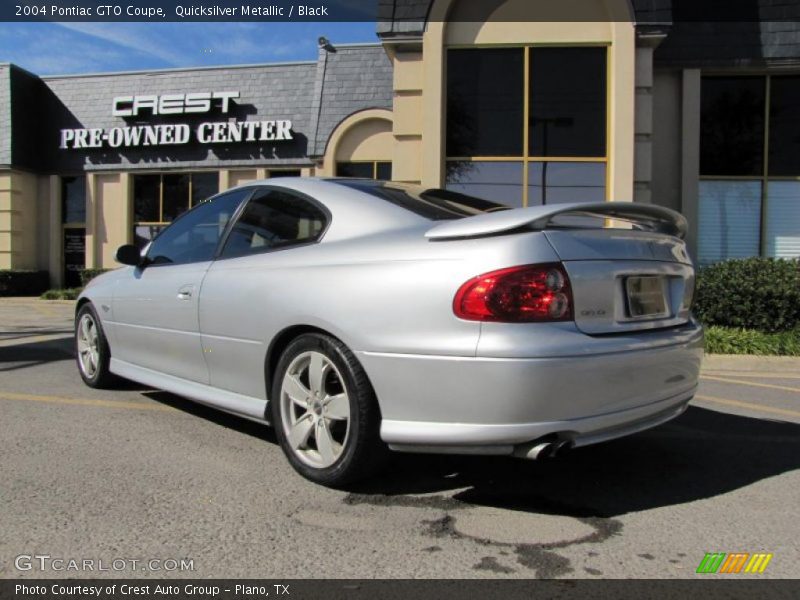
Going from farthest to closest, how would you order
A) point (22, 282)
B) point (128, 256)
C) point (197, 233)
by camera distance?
point (22, 282) → point (128, 256) → point (197, 233)

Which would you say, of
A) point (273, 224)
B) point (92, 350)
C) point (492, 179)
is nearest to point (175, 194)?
point (492, 179)

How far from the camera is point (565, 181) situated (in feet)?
31.9

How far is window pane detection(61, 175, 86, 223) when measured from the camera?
1897 centimetres

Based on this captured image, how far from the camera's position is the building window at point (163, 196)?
1786 centimetres

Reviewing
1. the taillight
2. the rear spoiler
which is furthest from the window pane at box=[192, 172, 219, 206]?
the taillight

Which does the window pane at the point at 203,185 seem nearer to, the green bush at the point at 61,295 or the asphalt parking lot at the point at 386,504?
the green bush at the point at 61,295

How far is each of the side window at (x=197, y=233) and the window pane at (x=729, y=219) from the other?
9.19 m

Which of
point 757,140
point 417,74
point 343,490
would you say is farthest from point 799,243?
point 343,490

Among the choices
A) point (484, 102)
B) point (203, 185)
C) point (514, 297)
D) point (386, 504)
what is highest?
point (484, 102)

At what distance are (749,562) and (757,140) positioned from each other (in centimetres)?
1039

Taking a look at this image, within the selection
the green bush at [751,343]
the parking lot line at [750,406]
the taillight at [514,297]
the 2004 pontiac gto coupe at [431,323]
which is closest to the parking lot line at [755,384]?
the parking lot line at [750,406]

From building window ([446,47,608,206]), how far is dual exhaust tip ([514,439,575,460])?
7317 millimetres

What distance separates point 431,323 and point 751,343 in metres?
6.38

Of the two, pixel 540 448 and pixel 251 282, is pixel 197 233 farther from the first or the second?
pixel 540 448
